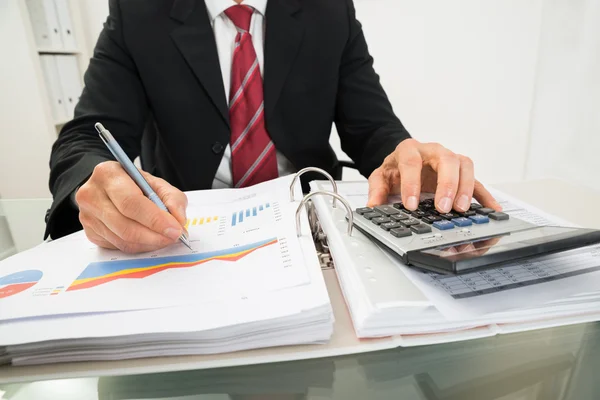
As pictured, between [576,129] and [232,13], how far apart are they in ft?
4.84

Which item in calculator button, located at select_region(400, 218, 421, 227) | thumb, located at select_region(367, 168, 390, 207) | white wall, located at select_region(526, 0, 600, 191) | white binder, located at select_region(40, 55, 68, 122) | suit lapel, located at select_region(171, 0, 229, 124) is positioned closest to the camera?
calculator button, located at select_region(400, 218, 421, 227)

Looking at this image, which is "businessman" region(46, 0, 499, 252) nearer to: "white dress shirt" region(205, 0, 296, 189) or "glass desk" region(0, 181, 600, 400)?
"white dress shirt" region(205, 0, 296, 189)

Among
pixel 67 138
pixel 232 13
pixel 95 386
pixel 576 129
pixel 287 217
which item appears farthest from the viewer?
pixel 576 129

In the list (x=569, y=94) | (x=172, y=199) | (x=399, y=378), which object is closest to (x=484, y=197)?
(x=399, y=378)

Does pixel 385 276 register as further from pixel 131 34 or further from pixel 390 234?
pixel 131 34

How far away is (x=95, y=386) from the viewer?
0.88ft

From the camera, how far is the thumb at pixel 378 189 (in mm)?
495

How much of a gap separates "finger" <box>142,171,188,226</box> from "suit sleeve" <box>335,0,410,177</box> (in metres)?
0.52

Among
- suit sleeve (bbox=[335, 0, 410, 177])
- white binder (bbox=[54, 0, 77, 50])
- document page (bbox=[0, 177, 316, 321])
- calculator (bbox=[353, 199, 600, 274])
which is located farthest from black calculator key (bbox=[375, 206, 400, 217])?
white binder (bbox=[54, 0, 77, 50])

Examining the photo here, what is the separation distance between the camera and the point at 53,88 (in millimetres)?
1568

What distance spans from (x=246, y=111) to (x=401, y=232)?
1.81 ft

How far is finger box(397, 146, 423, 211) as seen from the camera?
443 millimetres

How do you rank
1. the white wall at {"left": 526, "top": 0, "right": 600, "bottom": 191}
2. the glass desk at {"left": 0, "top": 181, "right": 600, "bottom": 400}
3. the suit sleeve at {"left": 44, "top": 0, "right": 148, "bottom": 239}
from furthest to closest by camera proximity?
the white wall at {"left": 526, "top": 0, "right": 600, "bottom": 191}, the suit sleeve at {"left": 44, "top": 0, "right": 148, "bottom": 239}, the glass desk at {"left": 0, "top": 181, "right": 600, "bottom": 400}

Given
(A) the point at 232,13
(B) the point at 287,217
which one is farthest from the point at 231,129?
(B) the point at 287,217
